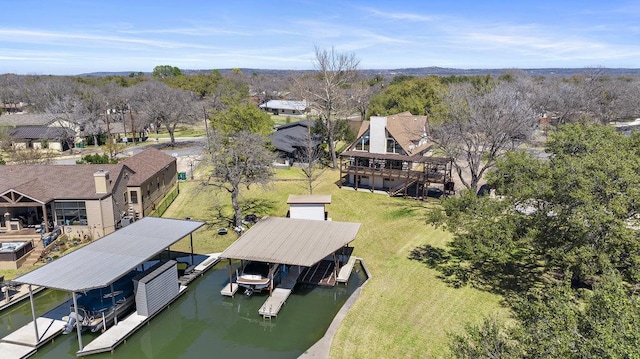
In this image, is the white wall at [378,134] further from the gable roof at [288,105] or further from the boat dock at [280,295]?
the gable roof at [288,105]

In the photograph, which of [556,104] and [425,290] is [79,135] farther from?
[556,104]

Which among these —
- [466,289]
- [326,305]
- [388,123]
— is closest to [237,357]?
[326,305]

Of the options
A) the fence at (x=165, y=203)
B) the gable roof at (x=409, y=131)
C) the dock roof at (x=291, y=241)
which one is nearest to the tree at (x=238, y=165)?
the dock roof at (x=291, y=241)

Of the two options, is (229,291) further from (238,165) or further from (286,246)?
(238,165)

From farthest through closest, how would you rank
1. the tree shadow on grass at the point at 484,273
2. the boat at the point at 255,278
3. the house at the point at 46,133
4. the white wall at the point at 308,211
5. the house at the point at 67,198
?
the house at the point at 46,133
the white wall at the point at 308,211
the house at the point at 67,198
the boat at the point at 255,278
the tree shadow on grass at the point at 484,273

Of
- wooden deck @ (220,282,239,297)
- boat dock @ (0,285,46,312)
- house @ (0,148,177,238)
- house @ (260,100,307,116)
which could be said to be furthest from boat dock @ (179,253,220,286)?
house @ (260,100,307,116)
